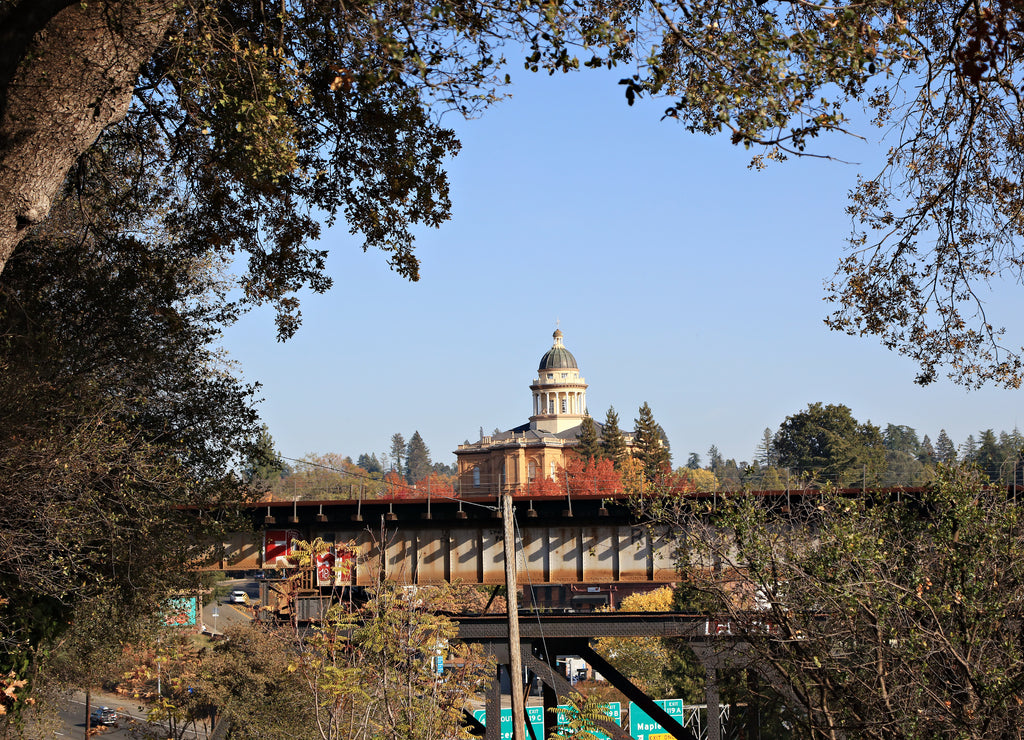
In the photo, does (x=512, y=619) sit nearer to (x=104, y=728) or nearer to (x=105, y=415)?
(x=105, y=415)

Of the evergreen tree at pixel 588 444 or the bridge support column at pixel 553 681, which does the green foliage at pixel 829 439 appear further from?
the bridge support column at pixel 553 681

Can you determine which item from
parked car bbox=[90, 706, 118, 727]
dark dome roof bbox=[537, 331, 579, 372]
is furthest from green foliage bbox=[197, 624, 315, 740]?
dark dome roof bbox=[537, 331, 579, 372]

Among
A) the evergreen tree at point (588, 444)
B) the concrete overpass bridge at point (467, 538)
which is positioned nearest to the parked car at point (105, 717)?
the concrete overpass bridge at point (467, 538)

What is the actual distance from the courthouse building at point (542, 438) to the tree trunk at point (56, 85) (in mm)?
97856

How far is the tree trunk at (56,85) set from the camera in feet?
22.0

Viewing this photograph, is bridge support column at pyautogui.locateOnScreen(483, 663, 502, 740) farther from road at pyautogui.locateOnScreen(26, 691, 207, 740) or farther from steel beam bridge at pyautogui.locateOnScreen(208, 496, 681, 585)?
road at pyautogui.locateOnScreen(26, 691, 207, 740)

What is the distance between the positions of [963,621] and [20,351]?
33.5 ft

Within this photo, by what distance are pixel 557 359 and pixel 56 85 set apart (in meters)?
137

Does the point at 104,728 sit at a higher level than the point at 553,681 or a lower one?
lower

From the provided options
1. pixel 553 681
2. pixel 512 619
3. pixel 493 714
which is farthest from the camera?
pixel 493 714

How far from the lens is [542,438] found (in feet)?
392

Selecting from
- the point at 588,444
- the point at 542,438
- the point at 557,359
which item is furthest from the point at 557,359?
the point at 588,444

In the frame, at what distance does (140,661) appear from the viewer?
36125 millimetres

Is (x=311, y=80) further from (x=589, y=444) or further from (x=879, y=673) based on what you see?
(x=589, y=444)
